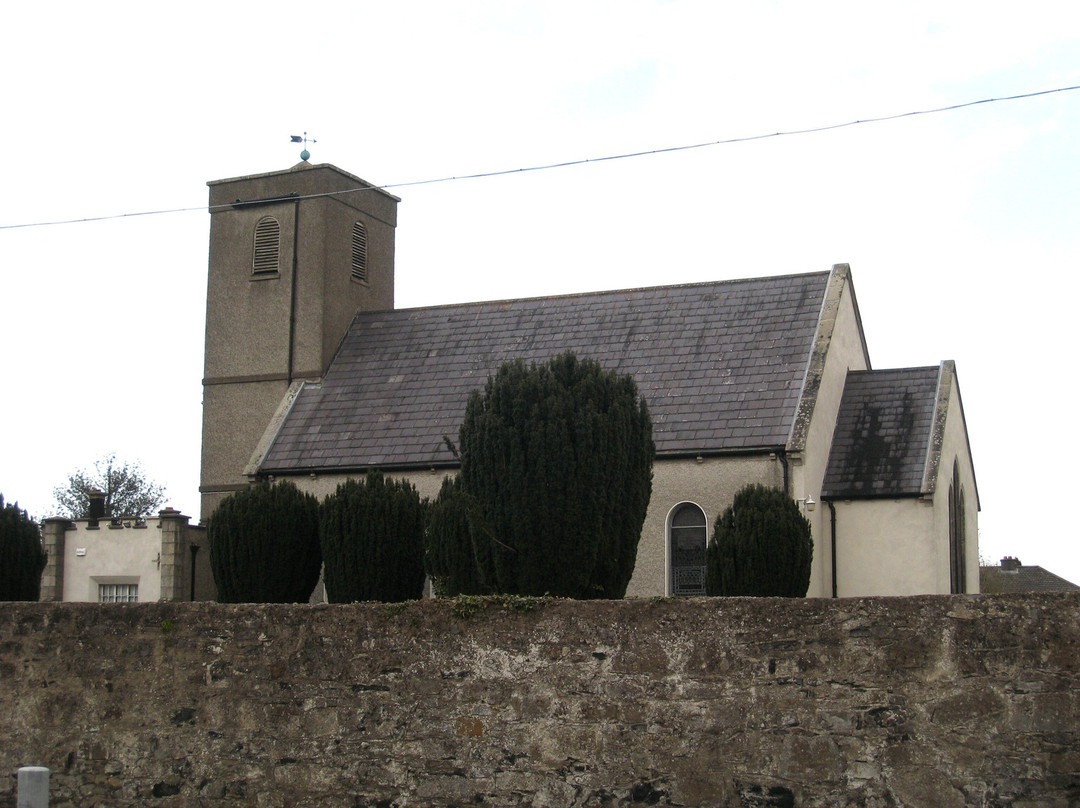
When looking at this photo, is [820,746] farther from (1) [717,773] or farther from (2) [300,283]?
(2) [300,283]

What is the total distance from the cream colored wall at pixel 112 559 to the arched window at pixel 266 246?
701 centimetres

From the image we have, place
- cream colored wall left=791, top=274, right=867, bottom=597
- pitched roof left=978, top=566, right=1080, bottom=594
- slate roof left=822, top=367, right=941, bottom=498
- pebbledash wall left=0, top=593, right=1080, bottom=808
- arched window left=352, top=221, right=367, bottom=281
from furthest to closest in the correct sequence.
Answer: pitched roof left=978, top=566, right=1080, bottom=594, arched window left=352, top=221, right=367, bottom=281, slate roof left=822, top=367, right=941, bottom=498, cream colored wall left=791, top=274, right=867, bottom=597, pebbledash wall left=0, top=593, right=1080, bottom=808

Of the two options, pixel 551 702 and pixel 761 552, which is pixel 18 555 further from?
pixel 551 702

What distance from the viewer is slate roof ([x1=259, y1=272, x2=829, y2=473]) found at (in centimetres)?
2434

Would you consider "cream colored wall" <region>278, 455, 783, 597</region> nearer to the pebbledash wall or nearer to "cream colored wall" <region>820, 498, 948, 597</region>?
"cream colored wall" <region>820, 498, 948, 597</region>

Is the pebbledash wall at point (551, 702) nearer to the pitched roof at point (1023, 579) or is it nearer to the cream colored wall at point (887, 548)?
the cream colored wall at point (887, 548)

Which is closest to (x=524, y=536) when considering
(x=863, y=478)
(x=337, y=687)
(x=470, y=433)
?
(x=470, y=433)

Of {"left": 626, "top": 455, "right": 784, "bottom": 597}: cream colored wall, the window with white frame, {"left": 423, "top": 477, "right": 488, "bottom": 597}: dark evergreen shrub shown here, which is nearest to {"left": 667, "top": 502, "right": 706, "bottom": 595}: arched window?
{"left": 626, "top": 455, "right": 784, "bottom": 597}: cream colored wall

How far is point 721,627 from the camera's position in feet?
32.6

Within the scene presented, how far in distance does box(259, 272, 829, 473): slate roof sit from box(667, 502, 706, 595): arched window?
1.25 m

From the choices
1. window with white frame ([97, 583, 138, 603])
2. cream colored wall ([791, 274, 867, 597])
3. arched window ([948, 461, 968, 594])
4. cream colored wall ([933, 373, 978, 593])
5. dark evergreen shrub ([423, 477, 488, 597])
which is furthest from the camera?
window with white frame ([97, 583, 138, 603])

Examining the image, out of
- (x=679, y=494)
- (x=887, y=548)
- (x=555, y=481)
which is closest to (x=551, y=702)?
(x=555, y=481)

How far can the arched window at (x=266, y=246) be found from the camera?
99.3ft

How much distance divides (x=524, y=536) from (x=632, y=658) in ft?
21.2
